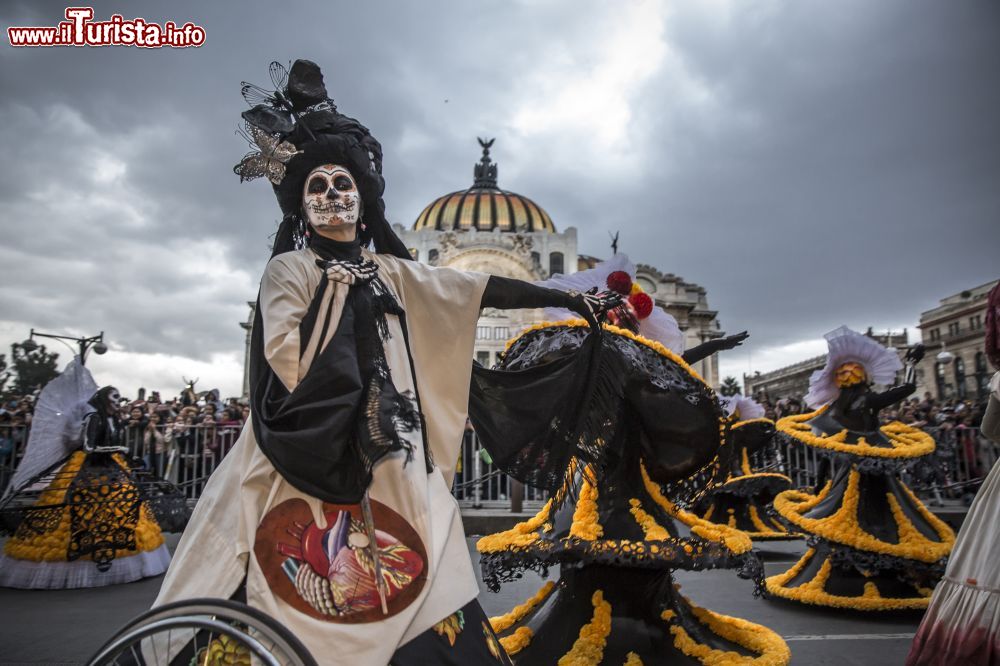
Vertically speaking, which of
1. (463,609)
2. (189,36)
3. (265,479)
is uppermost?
(189,36)

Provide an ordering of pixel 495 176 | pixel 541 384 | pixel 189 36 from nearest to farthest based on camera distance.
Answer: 1. pixel 541 384
2. pixel 189 36
3. pixel 495 176

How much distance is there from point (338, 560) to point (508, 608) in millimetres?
3253

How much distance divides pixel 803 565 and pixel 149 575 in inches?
220

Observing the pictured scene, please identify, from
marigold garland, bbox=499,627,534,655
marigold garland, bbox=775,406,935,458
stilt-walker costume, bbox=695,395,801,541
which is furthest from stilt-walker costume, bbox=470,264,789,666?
stilt-walker costume, bbox=695,395,801,541

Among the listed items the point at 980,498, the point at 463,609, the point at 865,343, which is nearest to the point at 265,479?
the point at 463,609

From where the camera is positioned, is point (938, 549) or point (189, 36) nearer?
point (938, 549)

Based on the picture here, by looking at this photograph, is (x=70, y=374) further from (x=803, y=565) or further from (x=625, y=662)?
(x=803, y=565)

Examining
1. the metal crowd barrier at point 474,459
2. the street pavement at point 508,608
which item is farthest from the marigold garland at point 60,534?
the metal crowd barrier at point 474,459

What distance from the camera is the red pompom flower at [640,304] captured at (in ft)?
12.1

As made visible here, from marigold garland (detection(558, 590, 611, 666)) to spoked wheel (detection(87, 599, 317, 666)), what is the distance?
64.9 inches

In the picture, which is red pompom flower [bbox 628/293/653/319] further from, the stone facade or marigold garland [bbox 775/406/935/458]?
the stone facade

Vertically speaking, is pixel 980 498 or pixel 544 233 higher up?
pixel 544 233

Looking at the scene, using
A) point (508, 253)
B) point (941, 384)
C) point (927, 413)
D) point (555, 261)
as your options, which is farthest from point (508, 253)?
point (927, 413)

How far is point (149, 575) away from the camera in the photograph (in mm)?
6238
